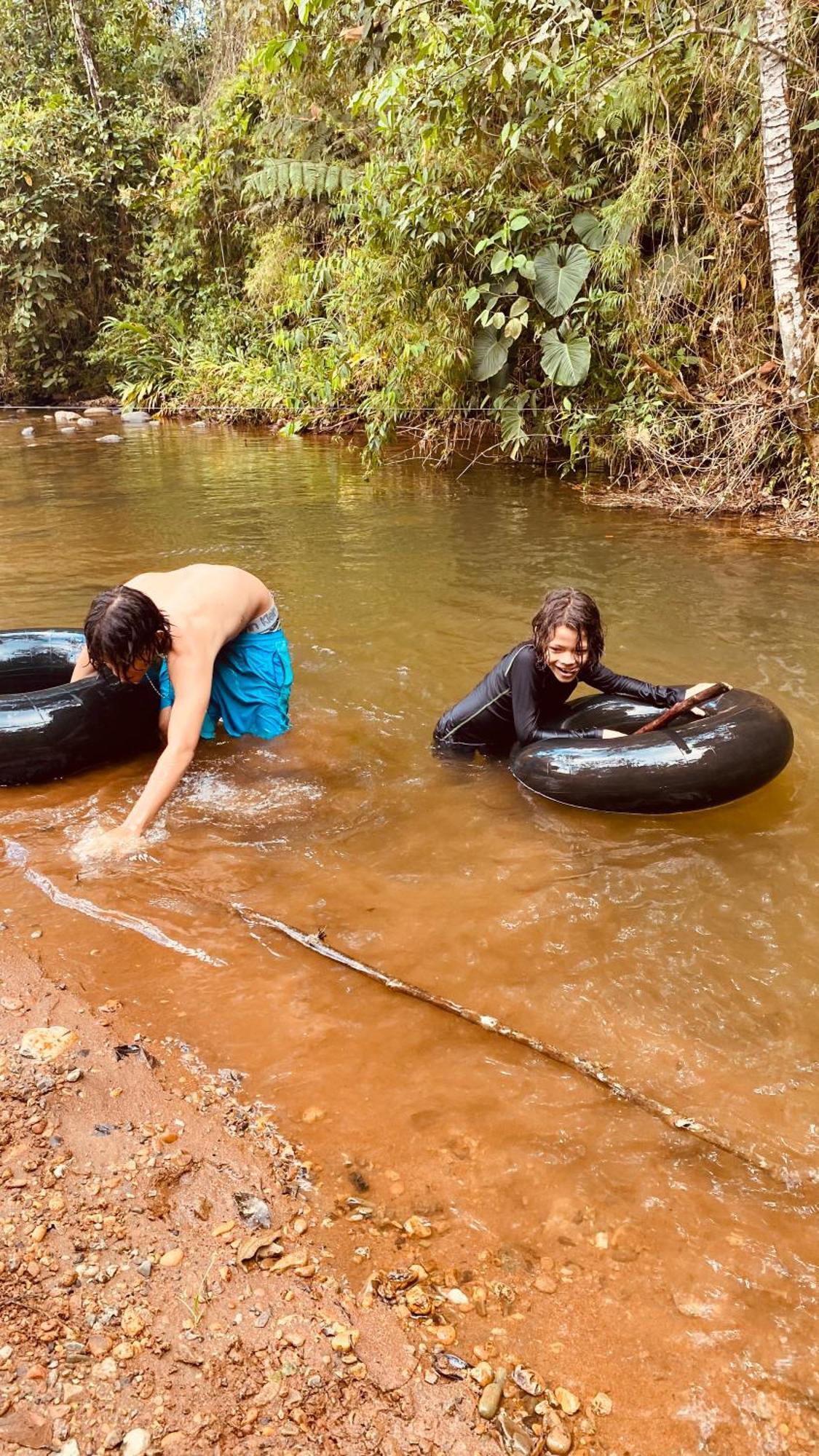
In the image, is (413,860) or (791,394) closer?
(413,860)

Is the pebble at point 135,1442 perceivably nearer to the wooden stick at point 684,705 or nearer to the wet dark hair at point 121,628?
the wet dark hair at point 121,628

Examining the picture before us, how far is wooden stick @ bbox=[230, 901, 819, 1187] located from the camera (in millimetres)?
2141

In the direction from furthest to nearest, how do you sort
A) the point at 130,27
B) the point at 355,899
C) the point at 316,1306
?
the point at 130,27 → the point at 355,899 → the point at 316,1306

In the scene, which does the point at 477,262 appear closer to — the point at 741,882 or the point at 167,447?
the point at 167,447

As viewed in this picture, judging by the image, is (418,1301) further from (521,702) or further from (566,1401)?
(521,702)

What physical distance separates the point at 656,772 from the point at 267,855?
5.29 ft

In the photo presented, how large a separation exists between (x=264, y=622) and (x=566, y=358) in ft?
20.6

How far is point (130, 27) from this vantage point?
2009cm

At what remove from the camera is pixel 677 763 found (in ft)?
11.9

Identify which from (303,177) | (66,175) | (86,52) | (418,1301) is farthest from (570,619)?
(86,52)

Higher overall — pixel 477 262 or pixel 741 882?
pixel 477 262

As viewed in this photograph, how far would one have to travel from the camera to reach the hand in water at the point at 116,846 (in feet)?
11.3

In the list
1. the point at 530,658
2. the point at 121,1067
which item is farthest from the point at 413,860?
the point at 121,1067

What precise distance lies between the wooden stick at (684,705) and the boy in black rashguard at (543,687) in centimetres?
5
